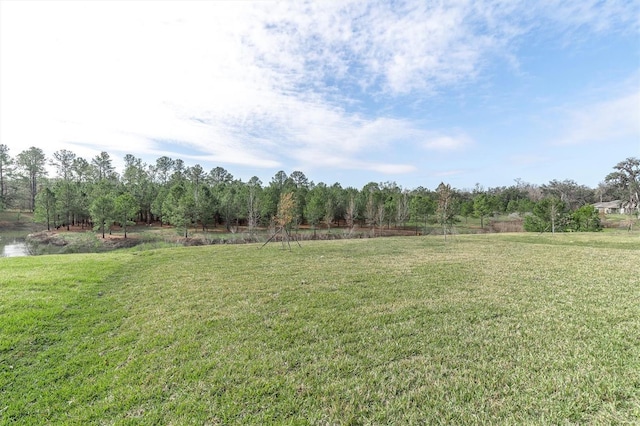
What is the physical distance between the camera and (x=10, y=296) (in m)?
6.71

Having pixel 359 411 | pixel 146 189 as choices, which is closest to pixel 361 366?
pixel 359 411

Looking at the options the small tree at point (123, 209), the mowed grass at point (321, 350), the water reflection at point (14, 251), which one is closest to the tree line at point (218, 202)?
the small tree at point (123, 209)

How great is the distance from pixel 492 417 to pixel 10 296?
10.0 metres

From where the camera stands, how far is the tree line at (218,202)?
1367 inches

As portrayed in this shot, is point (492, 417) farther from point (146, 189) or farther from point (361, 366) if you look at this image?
point (146, 189)

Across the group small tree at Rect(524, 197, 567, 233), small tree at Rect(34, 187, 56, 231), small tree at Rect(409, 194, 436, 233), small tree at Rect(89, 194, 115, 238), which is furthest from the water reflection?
small tree at Rect(524, 197, 567, 233)

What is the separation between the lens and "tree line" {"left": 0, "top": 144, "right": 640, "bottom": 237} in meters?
34.7

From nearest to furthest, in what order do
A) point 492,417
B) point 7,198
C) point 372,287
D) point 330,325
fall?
point 492,417, point 330,325, point 372,287, point 7,198

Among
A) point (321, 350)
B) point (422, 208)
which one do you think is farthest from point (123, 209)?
point (422, 208)

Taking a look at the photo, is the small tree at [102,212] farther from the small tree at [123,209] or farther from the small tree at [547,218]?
the small tree at [547,218]

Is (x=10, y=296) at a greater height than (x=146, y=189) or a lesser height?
lesser

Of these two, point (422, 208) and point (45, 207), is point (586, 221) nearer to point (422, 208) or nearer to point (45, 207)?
point (422, 208)

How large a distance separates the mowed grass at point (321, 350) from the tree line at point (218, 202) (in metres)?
16.2

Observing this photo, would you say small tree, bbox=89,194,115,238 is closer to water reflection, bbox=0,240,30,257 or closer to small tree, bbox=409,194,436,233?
water reflection, bbox=0,240,30,257
